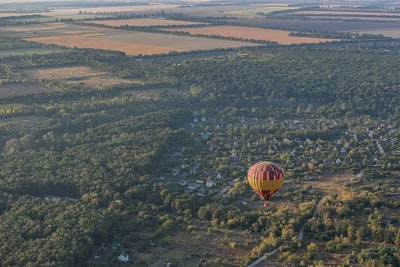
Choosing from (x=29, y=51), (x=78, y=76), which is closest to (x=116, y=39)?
(x=29, y=51)

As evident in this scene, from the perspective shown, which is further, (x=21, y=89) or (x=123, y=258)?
(x=21, y=89)

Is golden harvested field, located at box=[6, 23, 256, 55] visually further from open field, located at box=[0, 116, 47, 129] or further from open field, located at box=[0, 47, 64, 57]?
open field, located at box=[0, 116, 47, 129]

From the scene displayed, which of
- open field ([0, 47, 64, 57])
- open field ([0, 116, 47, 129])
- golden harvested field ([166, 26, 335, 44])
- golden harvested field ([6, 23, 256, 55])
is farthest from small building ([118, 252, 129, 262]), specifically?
golden harvested field ([166, 26, 335, 44])

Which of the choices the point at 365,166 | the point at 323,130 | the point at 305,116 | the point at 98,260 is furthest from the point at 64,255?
the point at 305,116

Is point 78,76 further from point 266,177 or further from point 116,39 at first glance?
point 266,177

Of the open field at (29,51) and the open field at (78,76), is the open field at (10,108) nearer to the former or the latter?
the open field at (78,76)

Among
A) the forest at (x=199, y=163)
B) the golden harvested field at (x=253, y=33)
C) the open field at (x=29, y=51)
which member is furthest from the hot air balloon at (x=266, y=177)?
the golden harvested field at (x=253, y=33)
